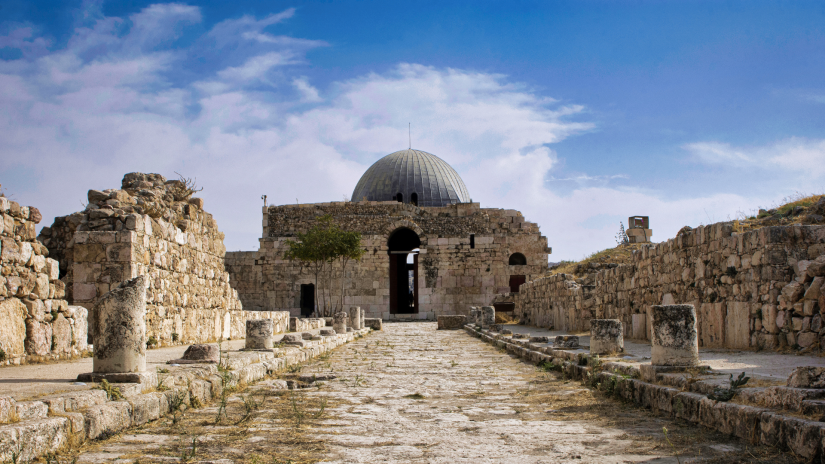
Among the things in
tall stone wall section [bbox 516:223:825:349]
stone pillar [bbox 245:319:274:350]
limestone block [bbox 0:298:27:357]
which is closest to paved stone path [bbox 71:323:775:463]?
stone pillar [bbox 245:319:274:350]

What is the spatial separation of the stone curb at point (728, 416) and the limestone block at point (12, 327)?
6.03 meters

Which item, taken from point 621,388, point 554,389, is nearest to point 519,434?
point 621,388

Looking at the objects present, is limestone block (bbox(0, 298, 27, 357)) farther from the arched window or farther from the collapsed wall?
the arched window

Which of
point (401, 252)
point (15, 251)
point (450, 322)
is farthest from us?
point (401, 252)

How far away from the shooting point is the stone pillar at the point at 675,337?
5.71 meters

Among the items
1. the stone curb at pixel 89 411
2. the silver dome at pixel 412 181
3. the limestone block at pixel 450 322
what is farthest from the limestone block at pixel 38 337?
the silver dome at pixel 412 181

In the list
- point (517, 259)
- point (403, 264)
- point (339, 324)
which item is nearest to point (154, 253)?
point (339, 324)

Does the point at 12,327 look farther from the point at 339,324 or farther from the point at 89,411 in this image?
the point at 339,324

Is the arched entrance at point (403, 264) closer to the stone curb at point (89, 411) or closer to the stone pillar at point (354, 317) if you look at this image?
the stone pillar at point (354, 317)

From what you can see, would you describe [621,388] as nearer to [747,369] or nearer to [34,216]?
[747,369]

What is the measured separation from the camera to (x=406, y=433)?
14.5 feet

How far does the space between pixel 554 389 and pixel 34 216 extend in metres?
6.07

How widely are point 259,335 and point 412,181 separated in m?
28.4

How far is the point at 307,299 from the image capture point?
30.3 meters
